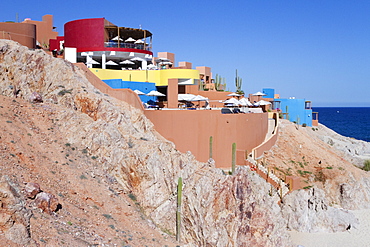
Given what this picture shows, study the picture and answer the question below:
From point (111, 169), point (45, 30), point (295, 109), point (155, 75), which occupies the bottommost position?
point (111, 169)

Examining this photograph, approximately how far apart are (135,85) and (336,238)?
63.1ft

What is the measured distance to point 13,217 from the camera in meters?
13.0

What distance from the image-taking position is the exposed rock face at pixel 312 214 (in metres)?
28.0

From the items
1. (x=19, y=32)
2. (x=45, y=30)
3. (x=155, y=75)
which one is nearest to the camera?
(x=19, y=32)

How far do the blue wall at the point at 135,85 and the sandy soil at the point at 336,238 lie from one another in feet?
51.2

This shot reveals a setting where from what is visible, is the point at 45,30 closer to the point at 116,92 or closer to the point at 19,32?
the point at 19,32

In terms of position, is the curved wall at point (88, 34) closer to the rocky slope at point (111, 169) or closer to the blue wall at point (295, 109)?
the rocky slope at point (111, 169)

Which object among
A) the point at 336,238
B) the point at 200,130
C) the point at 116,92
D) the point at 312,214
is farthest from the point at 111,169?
the point at 336,238

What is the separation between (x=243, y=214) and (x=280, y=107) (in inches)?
1308

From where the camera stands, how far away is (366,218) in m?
30.4

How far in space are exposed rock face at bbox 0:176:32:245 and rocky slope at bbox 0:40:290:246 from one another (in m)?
4.27

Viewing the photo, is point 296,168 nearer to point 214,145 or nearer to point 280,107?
point 214,145

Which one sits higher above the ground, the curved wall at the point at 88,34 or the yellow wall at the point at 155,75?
the curved wall at the point at 88,34

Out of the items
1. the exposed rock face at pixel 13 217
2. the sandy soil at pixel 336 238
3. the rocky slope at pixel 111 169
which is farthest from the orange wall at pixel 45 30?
the exposed rock face at pixel 13 217
